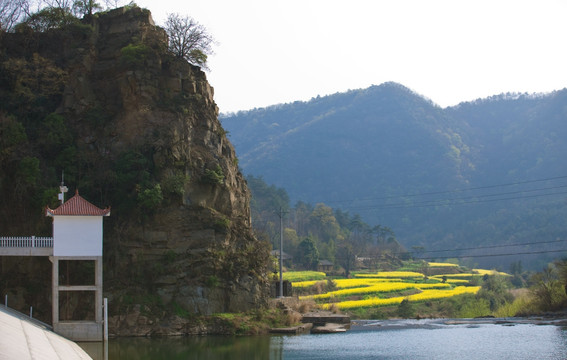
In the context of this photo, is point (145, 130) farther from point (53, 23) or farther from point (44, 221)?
point (53, 23)

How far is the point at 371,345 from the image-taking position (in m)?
40.9

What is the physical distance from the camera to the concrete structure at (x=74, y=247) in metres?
39.3

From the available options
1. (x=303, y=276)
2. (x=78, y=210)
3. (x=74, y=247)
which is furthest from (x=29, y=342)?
(x=303, y=276)

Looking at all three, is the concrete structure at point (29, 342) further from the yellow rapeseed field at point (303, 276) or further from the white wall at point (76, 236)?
→ the yellow rapeseed field at point (303, 276)

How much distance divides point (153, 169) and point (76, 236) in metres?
10.2

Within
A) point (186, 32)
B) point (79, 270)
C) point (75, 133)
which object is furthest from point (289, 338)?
point (186, 32)

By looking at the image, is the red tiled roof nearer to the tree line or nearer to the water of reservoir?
the water of reservoir

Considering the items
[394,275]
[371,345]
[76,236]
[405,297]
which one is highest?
[76,236]

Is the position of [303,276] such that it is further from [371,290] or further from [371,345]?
[371,345]

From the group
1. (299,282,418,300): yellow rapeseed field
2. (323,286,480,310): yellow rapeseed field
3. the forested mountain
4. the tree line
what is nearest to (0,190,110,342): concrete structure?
(323,286,480,310): yellow rapeseed field

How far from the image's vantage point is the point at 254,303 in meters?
48.7

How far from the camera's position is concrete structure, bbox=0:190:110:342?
3928cm

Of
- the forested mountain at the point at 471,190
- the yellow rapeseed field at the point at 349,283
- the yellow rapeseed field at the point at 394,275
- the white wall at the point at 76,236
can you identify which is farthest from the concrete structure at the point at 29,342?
the forested mountain at the point at 471,190

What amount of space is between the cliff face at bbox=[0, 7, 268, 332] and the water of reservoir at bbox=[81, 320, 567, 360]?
14.7 feet
